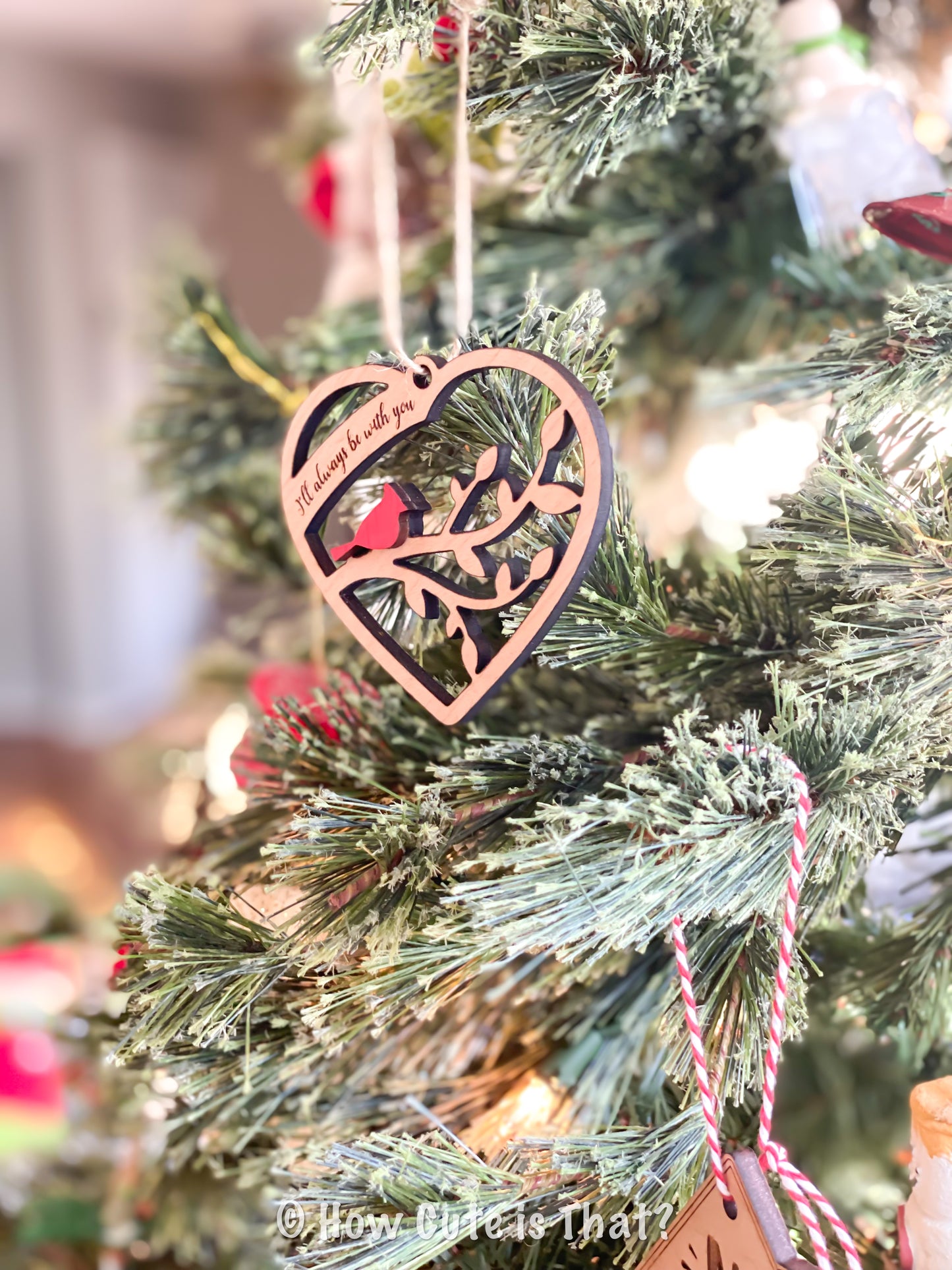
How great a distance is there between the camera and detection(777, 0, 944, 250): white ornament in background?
41 centimetres

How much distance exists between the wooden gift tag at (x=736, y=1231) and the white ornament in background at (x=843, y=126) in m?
0.37

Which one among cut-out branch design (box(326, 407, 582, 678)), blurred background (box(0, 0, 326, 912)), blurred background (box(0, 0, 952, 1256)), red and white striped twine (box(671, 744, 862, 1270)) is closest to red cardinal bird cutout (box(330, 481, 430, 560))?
cut-out branch design (box(326, 407, 582, 678))

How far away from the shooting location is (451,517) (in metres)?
0.30

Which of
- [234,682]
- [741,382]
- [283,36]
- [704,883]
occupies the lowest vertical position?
[704,883]

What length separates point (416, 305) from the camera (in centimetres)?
53

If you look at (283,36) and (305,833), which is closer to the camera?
(305,833)

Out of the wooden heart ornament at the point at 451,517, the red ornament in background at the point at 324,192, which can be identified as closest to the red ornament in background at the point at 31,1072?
the wooden heart ornament at the point at 451,517

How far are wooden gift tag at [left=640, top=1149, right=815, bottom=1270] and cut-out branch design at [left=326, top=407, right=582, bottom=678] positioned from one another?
16 centimetres

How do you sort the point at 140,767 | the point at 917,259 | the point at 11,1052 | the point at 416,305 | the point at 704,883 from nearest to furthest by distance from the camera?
1. the point at 704,883
2. the point at 917,259
3. the point at 416,305
4. the point at 11,1052
5. the point at 140,767

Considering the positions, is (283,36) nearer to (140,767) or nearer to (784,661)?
(140,767)

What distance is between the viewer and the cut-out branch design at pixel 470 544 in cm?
28

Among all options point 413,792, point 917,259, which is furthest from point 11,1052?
point 917,259

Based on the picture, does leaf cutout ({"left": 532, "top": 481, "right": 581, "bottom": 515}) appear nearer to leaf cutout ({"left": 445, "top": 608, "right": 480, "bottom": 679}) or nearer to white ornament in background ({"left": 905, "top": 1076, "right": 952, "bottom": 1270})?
leaf cutout ({"left": 445, "top": 608, "right": 480, "bottom": 679})

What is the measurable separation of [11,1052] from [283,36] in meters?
2.10
